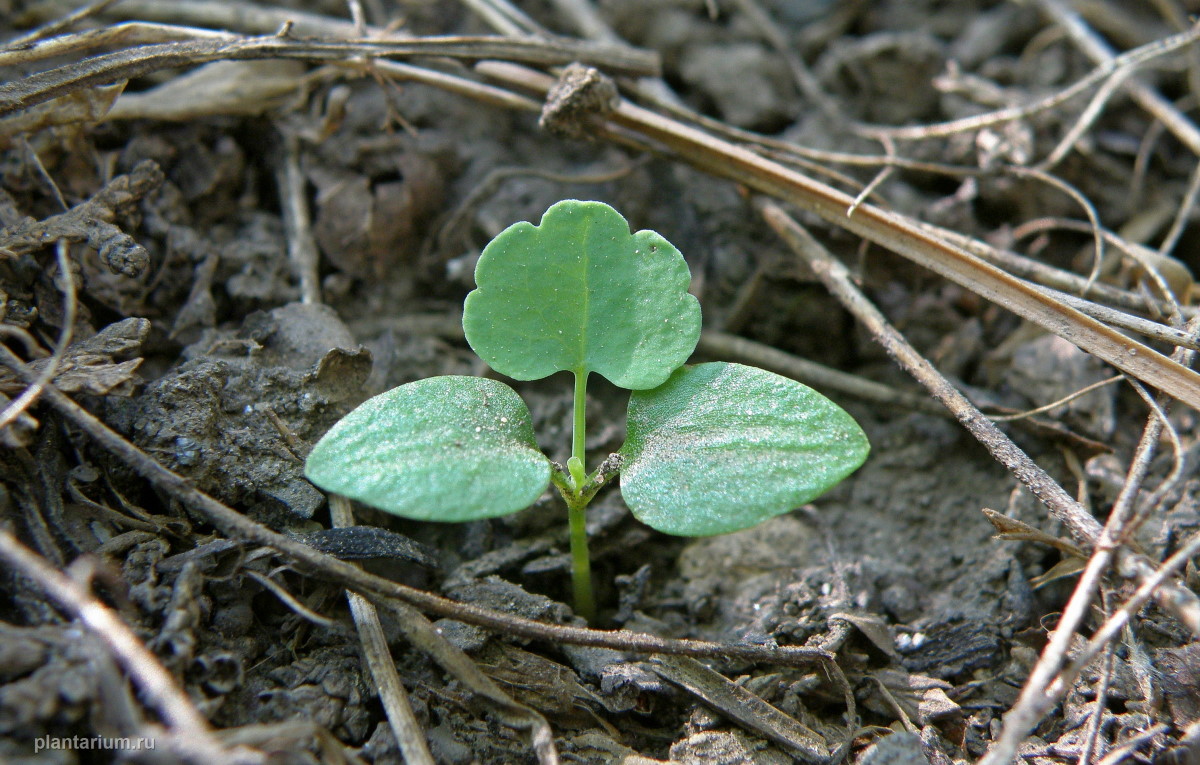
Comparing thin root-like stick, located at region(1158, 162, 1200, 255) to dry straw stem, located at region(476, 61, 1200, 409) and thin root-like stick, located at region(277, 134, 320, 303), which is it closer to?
dry straw stem, located at region(476, 61, 1200, 409)

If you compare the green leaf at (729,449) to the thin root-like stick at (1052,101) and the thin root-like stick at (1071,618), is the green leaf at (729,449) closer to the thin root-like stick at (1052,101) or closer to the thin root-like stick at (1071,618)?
the thin root-like stick at (1071,618)

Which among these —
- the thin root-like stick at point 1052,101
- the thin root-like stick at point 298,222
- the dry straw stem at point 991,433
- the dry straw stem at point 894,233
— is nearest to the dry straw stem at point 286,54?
the dry straw stem at point 894,233

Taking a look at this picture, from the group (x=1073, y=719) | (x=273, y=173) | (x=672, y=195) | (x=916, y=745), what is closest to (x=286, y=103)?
(x=273, y=173)

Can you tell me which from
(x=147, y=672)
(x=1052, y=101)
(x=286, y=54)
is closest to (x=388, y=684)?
(x=147, y=672)

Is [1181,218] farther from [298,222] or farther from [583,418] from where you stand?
[298,222]

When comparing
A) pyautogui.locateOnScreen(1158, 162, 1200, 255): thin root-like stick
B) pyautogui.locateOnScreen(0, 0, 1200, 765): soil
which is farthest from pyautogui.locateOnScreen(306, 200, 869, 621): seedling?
pyautogui.locateOnScreen(1158, 162, 1200, 255): thin root-like stick
